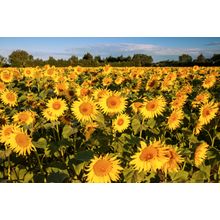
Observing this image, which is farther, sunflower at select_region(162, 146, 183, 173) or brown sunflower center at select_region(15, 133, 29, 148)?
brown sunflower center at select_region(15, 133, 29, 148)

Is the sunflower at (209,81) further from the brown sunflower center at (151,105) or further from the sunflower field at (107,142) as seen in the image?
the brown sunflower center at (151,105)

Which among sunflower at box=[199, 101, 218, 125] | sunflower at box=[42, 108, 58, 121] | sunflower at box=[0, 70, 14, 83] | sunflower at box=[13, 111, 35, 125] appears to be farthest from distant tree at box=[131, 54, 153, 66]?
sunflower at box=[0, 70, 14, 83]

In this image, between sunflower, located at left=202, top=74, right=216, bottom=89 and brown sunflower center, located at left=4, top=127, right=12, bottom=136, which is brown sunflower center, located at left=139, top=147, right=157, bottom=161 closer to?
brown sunflower center, located at left=4, top=127, right=12, bottom=136

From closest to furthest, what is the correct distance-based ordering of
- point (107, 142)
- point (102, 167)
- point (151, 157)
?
point (151, 157) < point (102, 167) < point (107, 142)

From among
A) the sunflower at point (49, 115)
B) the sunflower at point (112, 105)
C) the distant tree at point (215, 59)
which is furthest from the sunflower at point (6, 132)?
the distant tree at point (215, 59)

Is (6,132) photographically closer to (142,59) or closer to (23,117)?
(23,117)

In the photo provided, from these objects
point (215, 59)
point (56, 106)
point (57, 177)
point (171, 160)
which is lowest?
point (57, 177)

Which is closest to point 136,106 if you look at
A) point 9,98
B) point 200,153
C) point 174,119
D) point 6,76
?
point 174,119
